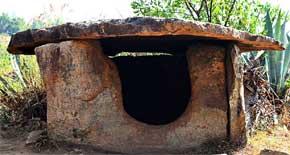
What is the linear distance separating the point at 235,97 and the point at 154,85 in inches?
65.8

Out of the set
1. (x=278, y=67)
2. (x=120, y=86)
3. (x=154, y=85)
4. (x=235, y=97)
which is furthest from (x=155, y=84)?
(x=278, y=67)

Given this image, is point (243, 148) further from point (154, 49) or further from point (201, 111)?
point (154, 49)

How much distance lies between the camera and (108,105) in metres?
3.89

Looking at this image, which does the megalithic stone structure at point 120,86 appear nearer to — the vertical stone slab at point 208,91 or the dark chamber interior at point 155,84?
the vertical stone slab at point 208,91

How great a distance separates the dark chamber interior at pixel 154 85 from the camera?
5.33 m

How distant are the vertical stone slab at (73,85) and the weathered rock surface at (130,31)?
12 centimetres

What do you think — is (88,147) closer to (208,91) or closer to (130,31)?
(130,31)

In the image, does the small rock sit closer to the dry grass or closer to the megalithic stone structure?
the megalithic stone structure

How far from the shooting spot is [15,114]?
499 centimetres

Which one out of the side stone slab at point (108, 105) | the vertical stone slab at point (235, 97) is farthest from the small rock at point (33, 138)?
the vertical stone slab at point (235, 97)

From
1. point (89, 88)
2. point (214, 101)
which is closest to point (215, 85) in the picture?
point (214, 101)

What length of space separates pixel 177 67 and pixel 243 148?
171 centimetres

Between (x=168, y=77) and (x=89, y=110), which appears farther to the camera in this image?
(x=168, y=77)

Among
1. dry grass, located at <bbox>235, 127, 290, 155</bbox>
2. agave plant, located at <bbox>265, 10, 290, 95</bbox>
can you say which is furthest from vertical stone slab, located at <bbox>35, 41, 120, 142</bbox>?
agave plant, located at <bbox>265, 10, 290, 95</bbox>
